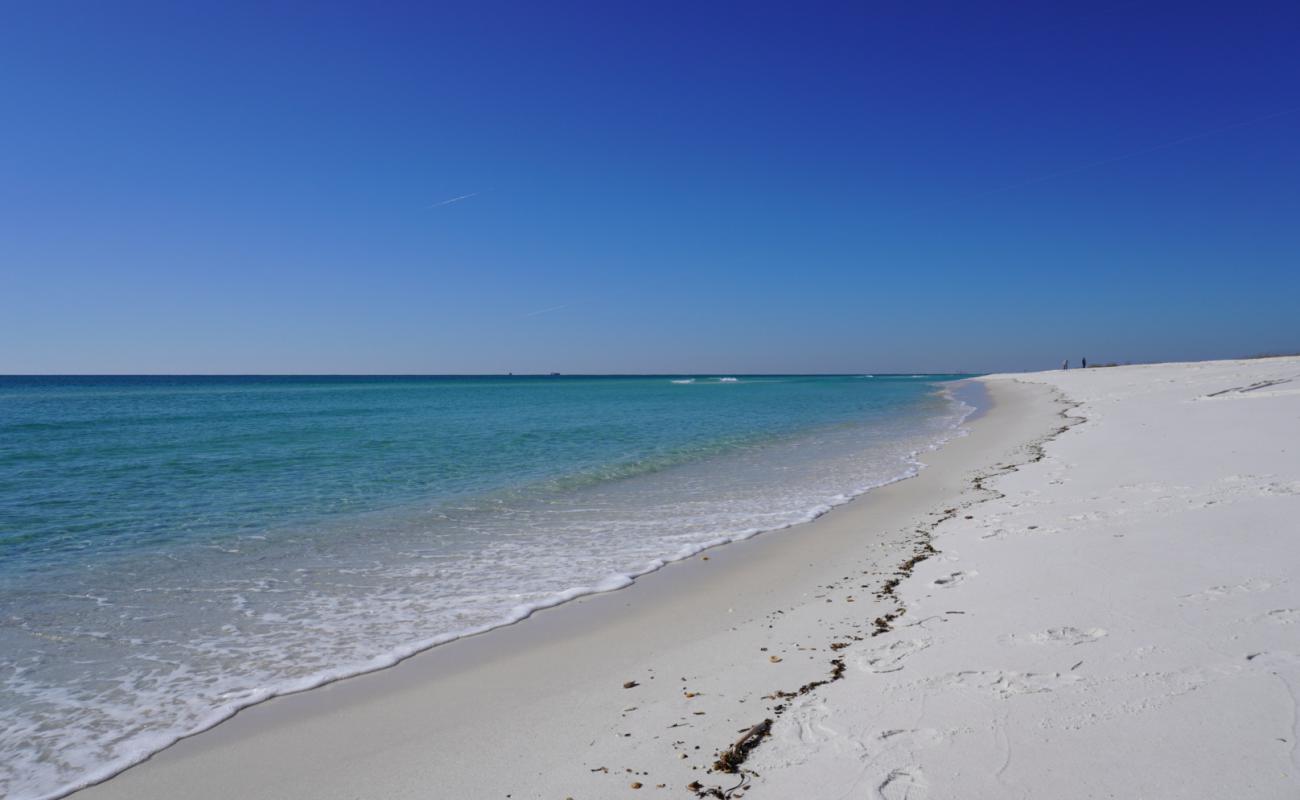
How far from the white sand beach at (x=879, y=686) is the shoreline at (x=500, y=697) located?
0.07 ft

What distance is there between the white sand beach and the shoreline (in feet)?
0.07

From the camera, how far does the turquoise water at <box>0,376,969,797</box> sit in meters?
4.97

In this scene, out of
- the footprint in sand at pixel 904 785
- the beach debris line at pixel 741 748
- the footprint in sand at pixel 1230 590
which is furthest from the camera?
the footprint in sand at pixel 1230 590

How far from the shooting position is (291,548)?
8.95m

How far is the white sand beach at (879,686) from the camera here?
2.94m

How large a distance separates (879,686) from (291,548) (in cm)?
810

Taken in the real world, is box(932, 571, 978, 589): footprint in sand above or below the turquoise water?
above

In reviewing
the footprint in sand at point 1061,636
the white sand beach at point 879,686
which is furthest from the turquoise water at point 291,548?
the footprint in sand at point 1061,636

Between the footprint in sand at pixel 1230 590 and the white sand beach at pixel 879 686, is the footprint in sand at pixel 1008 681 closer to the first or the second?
the white sand beach at pixel 879 686

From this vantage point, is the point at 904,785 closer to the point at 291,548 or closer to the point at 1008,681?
the point at 1008,681

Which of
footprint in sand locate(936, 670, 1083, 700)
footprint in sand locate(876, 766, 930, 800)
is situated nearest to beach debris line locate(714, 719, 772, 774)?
footprint in sand locate(876, 766, 930, 800)

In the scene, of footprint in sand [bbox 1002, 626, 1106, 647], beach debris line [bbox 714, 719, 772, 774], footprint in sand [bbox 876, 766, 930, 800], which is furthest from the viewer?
footprint in sand [bbox 1002, 626, 1106, 647]

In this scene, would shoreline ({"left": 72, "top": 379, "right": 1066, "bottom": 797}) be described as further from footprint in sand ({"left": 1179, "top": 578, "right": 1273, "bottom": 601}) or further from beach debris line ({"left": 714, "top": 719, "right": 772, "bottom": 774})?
footprint in sand ({"left": 1179, "top": 578, "right": 1273, "bottom": 601})

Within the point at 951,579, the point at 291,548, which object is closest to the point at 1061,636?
the point at 951,579
